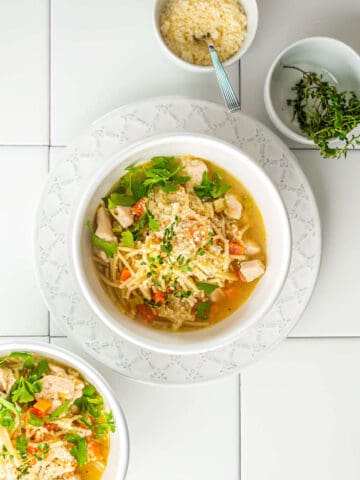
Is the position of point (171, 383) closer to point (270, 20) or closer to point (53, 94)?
point (53, 94)

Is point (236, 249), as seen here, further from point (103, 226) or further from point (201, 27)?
point (201, 27)

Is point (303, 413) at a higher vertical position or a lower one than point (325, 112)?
lower

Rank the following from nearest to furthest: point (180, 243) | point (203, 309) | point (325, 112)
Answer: point (180, 243)
point (203, 309)
point (325, 112)

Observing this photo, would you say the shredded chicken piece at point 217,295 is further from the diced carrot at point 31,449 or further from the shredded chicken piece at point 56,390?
the diced carrot at point 31,449

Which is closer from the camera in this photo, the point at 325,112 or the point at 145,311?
the point at 145,311

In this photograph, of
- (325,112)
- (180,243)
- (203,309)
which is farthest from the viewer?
(325,112)

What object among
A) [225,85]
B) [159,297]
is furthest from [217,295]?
[225,85]

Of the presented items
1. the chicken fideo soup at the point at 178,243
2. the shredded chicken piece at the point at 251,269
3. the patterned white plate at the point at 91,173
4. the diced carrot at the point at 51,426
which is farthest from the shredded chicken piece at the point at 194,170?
the diced carrot at the point at 51,426
